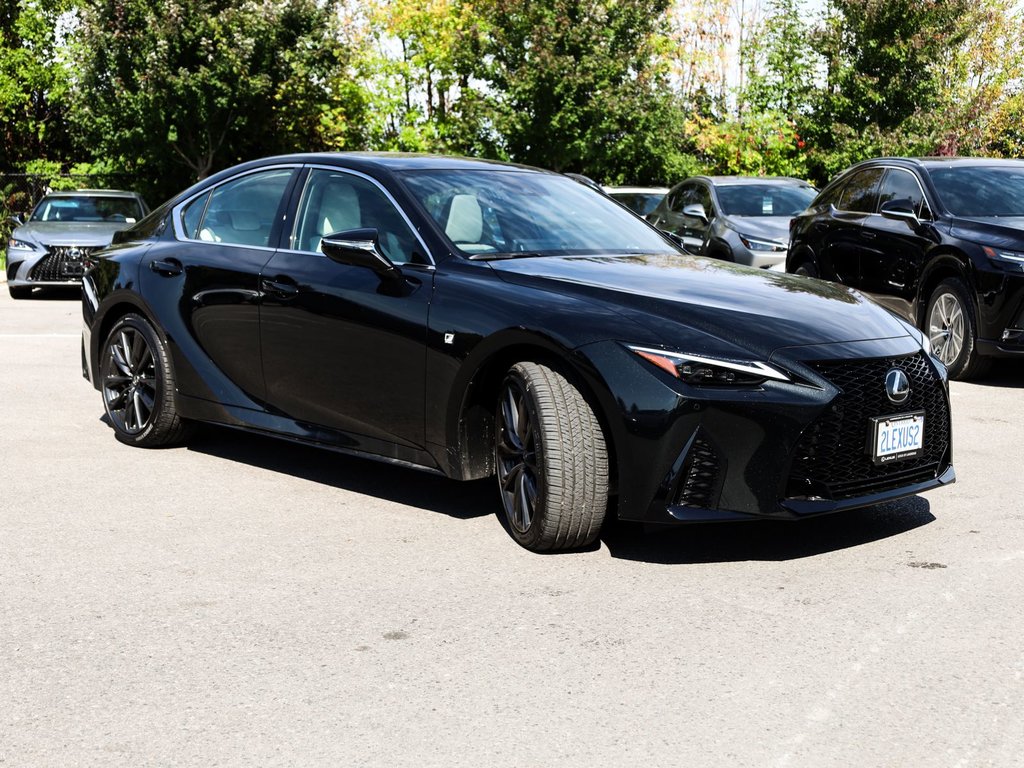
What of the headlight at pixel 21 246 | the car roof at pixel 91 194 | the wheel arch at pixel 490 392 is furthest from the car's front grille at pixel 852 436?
the car roof at pixel 91 194

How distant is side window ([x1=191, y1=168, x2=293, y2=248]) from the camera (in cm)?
650

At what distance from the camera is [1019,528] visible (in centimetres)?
556

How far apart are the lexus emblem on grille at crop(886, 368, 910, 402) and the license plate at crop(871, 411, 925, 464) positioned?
0.07 metres

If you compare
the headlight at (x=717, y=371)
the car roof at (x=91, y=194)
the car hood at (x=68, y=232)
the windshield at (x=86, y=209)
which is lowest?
the car hood at (x=68, y=232)

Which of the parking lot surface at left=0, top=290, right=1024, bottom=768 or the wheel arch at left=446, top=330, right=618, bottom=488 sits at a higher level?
the wheel arch at left=446, top=330, right=618, bottom=488

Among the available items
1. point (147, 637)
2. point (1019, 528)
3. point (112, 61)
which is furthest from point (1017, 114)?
point (147, 637)

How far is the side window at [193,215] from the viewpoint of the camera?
7012 mm

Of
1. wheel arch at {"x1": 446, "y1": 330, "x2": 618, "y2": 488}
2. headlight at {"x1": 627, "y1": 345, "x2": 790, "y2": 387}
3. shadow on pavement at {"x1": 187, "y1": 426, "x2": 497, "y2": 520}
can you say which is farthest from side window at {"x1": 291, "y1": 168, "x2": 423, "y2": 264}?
headlight at {"x1": 627, "y1": 345, "x2": 790, "y2": 387}

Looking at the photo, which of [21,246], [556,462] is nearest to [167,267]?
[556,462]

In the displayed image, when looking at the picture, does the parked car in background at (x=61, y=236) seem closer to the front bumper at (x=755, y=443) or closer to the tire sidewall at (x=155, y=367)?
the tire sidewall at (x=155, y=367)

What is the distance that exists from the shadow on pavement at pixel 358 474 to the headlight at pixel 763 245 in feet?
27.6

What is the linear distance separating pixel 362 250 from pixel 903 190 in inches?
262

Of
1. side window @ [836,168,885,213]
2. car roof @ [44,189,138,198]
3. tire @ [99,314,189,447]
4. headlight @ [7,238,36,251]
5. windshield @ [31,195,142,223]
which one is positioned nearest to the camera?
tire @ [99,314,189,447]

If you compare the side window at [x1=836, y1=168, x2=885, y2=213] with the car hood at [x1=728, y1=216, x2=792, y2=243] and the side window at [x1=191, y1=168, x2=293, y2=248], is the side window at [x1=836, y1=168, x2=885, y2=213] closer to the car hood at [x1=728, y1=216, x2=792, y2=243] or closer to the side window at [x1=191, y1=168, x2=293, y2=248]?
the car hood at [x1=728, y1=216, x2=792, y2=243]
